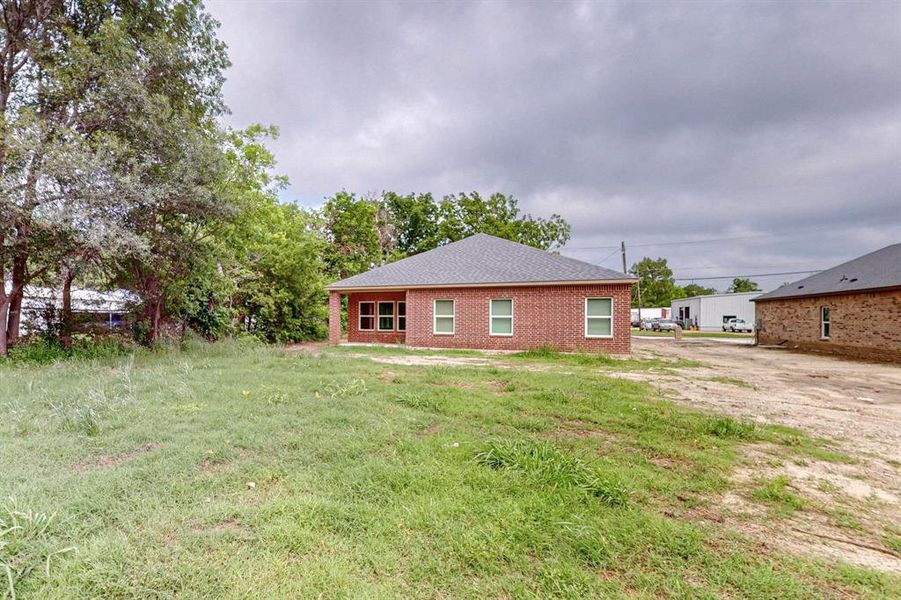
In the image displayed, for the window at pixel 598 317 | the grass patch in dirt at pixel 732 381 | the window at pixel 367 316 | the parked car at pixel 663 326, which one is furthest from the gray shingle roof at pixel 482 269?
the parked car at pixel 663 326

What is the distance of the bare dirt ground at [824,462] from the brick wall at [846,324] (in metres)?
5.72

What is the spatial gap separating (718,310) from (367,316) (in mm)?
35649

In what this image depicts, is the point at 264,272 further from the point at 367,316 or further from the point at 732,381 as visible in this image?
the point at 732,381

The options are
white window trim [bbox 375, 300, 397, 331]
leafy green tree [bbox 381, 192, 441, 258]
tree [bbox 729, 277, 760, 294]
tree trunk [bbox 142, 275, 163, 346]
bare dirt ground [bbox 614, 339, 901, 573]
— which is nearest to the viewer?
bare dirt ground [bbox 614, 339, 901, 573]

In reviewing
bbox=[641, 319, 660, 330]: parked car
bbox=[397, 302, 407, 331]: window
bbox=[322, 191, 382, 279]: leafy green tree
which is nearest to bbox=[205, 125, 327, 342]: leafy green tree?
bbox=[397, 302, 407, 331]: window

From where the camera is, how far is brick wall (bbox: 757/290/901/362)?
43.8 feet

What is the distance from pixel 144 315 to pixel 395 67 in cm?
1180

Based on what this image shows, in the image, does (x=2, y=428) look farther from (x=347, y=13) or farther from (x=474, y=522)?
(x=347, y=13)

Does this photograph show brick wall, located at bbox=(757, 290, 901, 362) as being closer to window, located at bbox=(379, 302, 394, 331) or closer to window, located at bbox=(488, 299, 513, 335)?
window, located at bbox=(488, 299, 513, 335)

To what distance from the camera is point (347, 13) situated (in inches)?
421

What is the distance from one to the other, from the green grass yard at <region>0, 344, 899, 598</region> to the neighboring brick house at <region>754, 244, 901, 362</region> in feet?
47.7

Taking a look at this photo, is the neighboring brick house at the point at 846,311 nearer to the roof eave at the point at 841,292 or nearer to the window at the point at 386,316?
the roof eave at the point at 841,292

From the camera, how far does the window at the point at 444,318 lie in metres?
15.3

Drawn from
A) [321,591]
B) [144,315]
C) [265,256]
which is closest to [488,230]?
[265,256]
